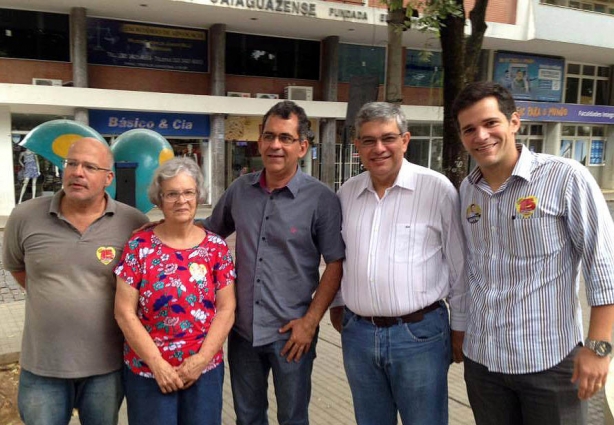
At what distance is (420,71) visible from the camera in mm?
19812

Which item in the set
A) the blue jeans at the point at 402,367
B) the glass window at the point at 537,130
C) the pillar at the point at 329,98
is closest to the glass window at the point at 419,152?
the pillar at the point at 329,98

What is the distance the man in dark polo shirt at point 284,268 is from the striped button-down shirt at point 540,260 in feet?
2.57

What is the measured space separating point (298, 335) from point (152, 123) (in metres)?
14.1

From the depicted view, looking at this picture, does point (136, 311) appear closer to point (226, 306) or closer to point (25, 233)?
point (226, 306)

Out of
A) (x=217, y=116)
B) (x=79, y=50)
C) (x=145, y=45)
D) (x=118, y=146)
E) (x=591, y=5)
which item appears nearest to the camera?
(x=118, y=146)

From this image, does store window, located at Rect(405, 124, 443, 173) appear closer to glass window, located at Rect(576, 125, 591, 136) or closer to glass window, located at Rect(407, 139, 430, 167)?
glass window, located at Rect(407, 139, 430, 167)

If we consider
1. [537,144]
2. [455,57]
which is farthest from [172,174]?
[537,144]

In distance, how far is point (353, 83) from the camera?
22.5 feet

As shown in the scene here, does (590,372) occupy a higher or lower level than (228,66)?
lower

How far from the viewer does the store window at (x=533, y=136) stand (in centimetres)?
2223

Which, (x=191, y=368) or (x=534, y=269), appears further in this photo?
(x=191, y=368)

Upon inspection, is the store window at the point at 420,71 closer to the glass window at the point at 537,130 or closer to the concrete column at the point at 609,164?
the glass window at the point at 537,130

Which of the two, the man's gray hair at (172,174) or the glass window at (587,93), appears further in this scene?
the glass window at (587,93)

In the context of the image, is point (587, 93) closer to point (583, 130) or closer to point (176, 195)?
point (583, 130)
